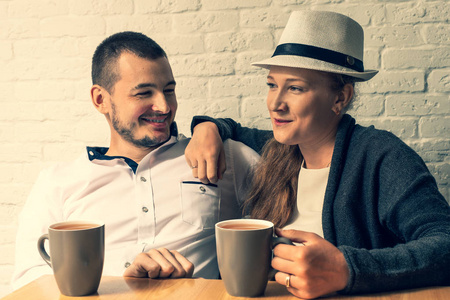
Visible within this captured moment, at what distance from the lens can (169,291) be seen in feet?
2.74

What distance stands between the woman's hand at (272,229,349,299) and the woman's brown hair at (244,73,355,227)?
527 mm

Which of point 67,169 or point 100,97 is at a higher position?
point 100,97

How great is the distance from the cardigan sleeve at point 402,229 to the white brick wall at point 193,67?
545 millimetres

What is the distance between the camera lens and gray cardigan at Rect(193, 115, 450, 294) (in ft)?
2.65

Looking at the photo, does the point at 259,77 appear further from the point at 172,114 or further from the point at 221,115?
the point at 172,114

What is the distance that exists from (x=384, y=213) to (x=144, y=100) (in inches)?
29.5

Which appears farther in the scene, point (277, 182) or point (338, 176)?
point (277, 182)

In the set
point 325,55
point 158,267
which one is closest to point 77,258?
point 158,267

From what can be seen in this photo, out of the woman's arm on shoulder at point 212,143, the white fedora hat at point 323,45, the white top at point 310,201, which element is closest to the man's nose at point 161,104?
the woman's arm on shoulder at point 212,143

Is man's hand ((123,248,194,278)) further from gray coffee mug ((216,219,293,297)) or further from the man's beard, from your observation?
the man's beard

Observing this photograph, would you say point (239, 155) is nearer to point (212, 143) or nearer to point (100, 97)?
point (212, 143)

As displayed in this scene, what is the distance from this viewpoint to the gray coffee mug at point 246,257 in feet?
2.49

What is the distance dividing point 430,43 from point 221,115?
776 millimetres

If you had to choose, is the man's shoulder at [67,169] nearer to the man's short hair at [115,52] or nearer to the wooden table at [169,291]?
the man's short hair at [115,52]
